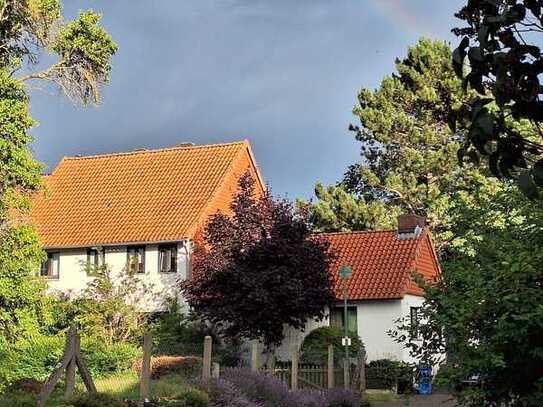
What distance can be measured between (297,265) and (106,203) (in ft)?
45.4

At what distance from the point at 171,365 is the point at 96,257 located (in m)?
13.7

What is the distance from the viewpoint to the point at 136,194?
139 feet

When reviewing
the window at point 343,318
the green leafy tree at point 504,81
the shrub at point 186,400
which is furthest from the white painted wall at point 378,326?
the green leafy tree at point 504,81

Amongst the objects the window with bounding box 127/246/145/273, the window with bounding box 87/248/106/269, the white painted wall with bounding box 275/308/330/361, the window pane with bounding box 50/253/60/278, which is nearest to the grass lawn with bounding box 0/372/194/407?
the white painted wall with bounding box 275/308/330/361

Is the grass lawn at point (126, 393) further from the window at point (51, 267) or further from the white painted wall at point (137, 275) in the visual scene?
the window at point (51, 267)

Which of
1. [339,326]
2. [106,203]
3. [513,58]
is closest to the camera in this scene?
[513,58]

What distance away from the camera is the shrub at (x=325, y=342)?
107 feet

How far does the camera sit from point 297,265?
31.8 m

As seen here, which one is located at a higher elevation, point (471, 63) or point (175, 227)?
point (175, 227)

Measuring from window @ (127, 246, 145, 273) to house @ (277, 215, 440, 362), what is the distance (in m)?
7.03

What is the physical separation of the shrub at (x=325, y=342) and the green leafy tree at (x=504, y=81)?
94.0ft

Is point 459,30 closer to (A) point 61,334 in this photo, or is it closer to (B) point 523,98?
(B) point 523,98

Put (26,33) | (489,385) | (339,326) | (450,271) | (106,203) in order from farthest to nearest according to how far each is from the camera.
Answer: (106,203), (339,326), (26,33), (450,271), (489,385)

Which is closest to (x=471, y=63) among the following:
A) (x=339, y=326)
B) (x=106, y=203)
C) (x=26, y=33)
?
(x=26, y=33)
